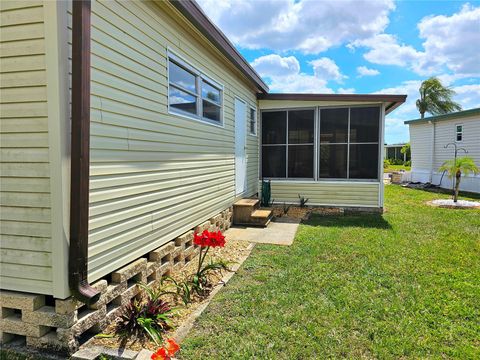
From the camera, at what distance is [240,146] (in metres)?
7.26

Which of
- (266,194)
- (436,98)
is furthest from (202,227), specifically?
(436,98)

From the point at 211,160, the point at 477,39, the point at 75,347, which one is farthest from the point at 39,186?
the point at 477,39

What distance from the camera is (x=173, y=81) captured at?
13.3 ft

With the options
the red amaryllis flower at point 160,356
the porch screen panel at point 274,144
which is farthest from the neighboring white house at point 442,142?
the red amaryllis flower at point 160,356

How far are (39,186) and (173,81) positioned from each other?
7.58 feet

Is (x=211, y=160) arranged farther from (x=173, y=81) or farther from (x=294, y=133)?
(x=294, y=133)

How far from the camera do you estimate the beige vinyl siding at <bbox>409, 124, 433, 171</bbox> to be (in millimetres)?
15359

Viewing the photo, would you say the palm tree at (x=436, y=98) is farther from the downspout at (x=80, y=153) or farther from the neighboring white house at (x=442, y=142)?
the downspout at (x=80, y=153)

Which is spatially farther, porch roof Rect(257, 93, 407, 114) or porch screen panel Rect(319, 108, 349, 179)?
porch screen panel Rect(319, 108, 349, 179)

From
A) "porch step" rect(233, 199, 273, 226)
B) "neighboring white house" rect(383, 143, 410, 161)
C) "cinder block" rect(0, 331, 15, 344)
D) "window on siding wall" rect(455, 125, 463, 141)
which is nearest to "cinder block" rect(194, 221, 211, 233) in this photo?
"porch step" rect(233, 199, 273, 226)

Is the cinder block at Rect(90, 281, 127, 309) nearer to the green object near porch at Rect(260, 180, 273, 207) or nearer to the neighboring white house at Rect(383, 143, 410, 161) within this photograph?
the green object near porch at Rect(260, 180, 273, 207)

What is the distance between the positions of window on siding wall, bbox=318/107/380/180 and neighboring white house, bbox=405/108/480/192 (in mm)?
7307

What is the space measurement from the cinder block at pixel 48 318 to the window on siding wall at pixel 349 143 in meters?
7.34

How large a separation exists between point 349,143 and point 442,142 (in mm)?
9093
